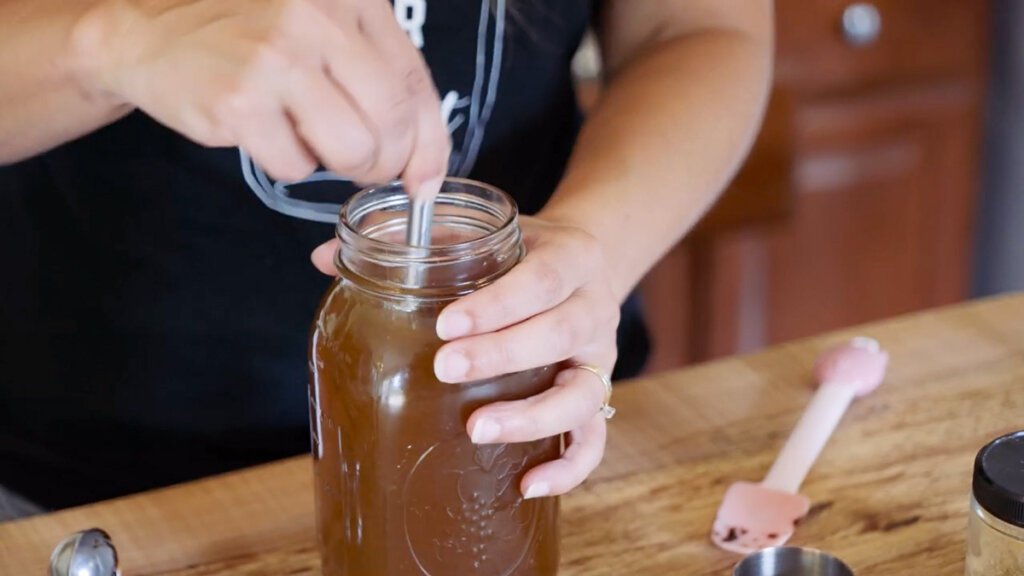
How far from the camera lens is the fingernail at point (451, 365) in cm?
61

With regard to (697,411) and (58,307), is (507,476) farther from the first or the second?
(58,307)

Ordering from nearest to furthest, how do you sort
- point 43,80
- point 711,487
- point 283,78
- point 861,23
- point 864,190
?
point 283,78
point 43,80
point 711,487
point 861,23
point 864,190

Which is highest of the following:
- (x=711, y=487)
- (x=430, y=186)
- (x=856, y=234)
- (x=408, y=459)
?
(x=430, y=186)

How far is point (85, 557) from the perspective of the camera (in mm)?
654

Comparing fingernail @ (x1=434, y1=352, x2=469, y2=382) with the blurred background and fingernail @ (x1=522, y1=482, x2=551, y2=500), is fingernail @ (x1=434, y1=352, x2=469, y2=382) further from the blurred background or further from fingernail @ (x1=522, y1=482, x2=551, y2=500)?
the blurred background

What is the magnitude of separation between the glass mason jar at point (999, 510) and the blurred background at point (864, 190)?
1182mm

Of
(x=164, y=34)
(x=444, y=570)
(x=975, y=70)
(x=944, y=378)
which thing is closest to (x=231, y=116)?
(x=164, y=34)

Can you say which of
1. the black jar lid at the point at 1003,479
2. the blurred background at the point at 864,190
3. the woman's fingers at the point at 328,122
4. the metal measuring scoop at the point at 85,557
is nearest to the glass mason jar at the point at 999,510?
the black jar lid at the point at 1003,479

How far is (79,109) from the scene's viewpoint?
0.69 meters

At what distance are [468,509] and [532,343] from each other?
0.10 m

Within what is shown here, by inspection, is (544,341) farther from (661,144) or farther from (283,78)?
(661,144)

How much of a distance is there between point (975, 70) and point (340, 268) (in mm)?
1691

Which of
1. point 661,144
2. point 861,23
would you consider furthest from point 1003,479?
point 861,23

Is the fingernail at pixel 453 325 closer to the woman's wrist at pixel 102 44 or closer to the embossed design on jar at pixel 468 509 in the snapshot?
the embossed design on jar at pixel 468 509
